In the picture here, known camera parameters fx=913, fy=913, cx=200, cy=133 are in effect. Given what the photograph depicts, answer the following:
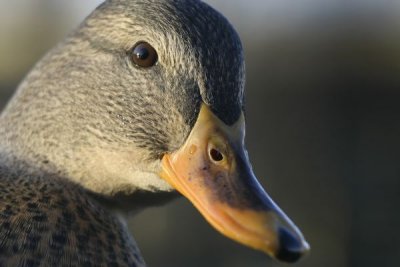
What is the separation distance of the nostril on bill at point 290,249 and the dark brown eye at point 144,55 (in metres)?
0.57

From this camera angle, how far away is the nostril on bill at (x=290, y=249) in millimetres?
1807

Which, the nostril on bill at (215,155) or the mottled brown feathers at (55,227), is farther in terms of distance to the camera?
the nostril on bill at (215,155)

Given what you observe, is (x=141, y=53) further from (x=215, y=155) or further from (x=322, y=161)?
(x=322, y=161)

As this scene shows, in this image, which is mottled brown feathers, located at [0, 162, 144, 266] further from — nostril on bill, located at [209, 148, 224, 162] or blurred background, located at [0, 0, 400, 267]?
blurred background, located at [0, 0, 400, 267]

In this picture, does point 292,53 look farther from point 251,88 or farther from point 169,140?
point 169,140

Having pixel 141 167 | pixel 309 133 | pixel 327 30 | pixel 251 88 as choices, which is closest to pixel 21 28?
pixel 327 30

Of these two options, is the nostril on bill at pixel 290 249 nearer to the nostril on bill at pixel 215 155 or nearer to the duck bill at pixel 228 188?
the duck bill at pixel 228 188

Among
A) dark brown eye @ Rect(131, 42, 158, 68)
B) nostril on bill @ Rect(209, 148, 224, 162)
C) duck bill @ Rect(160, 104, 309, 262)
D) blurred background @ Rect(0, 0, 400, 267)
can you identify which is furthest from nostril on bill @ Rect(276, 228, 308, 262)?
blurred background @ Rect(0, 0, 400, 267)

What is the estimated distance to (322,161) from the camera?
7.50 m

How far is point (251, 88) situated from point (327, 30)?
8.33 ft

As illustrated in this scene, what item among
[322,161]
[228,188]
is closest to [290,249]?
[228,188]

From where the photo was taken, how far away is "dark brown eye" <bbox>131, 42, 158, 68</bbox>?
2148 mm

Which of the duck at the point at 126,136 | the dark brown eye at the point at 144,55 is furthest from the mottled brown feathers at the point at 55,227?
the dark brown eye at the point at 144,55

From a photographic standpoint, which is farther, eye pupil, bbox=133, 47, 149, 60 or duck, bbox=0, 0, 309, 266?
eye pupil, bbox=133, 47, 149, 60
